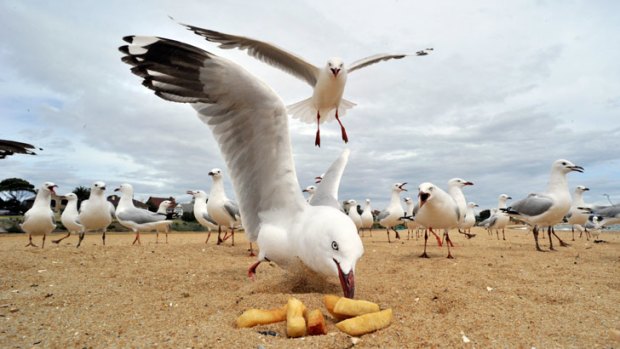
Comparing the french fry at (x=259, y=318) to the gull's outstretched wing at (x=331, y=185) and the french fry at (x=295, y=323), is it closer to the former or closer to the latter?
the french fry at (x=295, y=323)

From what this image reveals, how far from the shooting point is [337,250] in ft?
8.41

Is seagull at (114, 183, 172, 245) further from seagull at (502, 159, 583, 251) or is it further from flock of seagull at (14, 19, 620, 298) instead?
seagull at (502, 159, 583, 251)

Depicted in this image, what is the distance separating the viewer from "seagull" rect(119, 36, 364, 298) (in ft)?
8.88

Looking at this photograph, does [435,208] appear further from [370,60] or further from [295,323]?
[295,323]

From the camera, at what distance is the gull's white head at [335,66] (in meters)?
5.89

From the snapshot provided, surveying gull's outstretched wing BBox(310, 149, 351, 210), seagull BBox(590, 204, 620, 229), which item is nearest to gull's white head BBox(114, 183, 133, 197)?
gull's outstretched wing BBox(310, 149, 351, 210)

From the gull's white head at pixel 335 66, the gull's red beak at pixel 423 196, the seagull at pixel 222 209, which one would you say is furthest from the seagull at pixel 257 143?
the seagull at pixel 222 209

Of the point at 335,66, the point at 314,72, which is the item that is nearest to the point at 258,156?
the point at 335,66

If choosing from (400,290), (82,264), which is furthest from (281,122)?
(82,264)

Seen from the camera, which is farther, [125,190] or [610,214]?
[125,190]

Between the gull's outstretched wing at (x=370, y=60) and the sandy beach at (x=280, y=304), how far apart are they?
355 cm

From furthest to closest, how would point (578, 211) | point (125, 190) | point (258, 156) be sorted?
point (578, 211) < point (125, 190) < point (258, 156)

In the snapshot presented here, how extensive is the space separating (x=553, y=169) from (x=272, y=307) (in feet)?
28.2

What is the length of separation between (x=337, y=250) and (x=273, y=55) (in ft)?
15.7
